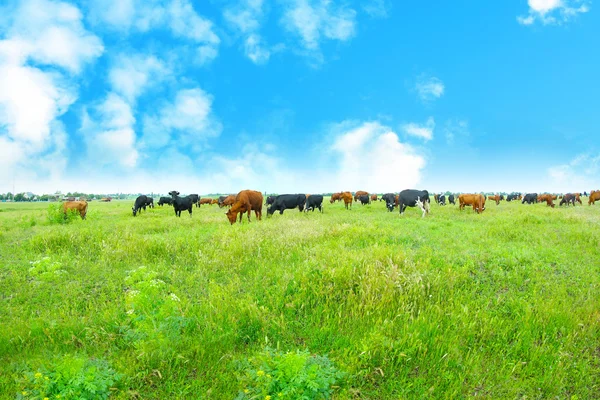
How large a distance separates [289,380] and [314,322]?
1.70 m

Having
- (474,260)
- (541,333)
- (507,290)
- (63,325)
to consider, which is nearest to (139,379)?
(63,325)

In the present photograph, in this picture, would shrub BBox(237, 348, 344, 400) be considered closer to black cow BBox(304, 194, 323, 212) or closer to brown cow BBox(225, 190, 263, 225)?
brown cow BBox(225, 190, 263, 225)

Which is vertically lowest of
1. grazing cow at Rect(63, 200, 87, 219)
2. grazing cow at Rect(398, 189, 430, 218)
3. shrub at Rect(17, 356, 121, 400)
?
shrub at Rect(17, 356, 121, 400)

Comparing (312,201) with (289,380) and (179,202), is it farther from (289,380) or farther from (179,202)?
(289,380)

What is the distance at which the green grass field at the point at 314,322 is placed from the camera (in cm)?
375

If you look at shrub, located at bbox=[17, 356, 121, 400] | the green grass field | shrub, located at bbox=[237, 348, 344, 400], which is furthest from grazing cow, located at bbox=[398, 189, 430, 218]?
shrub, located at bbox=[17, 356, 121, 400]

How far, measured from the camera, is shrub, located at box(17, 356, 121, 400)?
128 inches

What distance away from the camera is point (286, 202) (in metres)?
27.0

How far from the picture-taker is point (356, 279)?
622 centimetres

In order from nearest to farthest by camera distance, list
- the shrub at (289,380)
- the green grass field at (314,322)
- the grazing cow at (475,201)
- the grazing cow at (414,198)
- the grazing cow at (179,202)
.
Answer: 1. the shrub at (289,380)
2. the green grass field at (314,322)
3. the grazing cow at (414,198)
4. the grazing cow at (475,201)
5. the grazing cow at (179,202)

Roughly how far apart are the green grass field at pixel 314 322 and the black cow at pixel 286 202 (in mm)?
17478

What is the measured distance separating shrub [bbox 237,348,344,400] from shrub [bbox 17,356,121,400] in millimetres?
1588

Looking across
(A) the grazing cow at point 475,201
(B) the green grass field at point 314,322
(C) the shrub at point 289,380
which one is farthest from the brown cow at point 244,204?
(A) the grazing cow at point 475,201

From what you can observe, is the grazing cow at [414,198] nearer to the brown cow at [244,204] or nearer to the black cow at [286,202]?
the black cow at [286,202]
